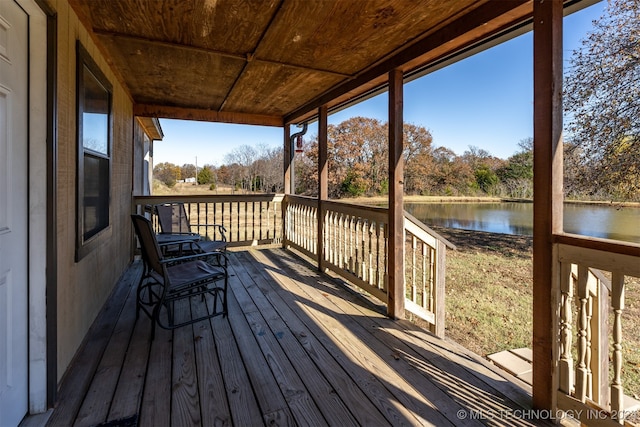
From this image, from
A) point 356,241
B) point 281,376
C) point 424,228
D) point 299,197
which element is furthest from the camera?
point 299,197

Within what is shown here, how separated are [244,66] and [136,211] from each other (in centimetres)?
297

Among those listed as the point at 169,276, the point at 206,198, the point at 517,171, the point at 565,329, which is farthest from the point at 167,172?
the point at 565,329

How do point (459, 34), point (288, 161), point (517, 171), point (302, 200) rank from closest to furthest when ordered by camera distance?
point (459, 34), point (302, 200), point (288, 161), point (517, 171)

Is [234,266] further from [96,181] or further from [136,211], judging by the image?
[96,181]

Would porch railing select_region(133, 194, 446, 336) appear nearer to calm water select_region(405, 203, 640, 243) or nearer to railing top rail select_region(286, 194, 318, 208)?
railing top rail select_region(286, 194, 318, 208)

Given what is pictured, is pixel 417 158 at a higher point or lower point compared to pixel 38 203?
higher

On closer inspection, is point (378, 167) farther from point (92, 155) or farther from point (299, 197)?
point (92, 155)

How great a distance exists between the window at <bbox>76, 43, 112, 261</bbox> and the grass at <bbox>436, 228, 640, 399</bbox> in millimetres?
3515

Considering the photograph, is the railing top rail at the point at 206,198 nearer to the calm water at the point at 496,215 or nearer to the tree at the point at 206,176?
the calm water at the point at 496,215

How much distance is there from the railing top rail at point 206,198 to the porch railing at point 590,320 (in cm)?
466

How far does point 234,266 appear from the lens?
14.8 ft

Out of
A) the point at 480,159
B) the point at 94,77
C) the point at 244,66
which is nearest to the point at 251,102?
the point at 244,66

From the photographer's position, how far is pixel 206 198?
17.0 ft

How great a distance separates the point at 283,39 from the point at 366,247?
2.13m
